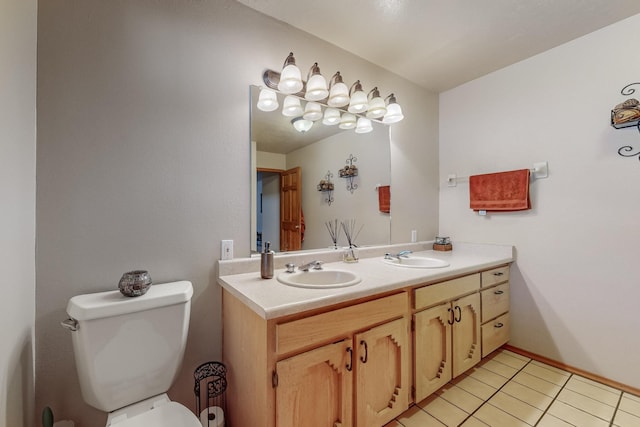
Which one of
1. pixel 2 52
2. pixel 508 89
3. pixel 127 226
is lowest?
pixel 127 226

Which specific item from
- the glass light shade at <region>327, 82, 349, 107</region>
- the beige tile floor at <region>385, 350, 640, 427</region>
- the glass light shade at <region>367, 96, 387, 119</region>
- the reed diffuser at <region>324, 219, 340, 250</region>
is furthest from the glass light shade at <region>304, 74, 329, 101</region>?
the beige tile floor at <region>385, 350, 640, 427</region>

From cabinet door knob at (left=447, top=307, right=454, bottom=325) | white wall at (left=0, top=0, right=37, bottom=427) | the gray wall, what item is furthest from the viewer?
cabinet door knob at (left=447, top=307, right=454, bottom=325)

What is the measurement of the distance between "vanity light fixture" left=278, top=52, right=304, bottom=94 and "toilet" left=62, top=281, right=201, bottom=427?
126 cm

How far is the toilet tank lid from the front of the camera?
0.97 m

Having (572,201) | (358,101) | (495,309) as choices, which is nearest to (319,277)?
(358,101)

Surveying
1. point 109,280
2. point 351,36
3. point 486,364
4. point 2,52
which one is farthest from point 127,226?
point 486,364

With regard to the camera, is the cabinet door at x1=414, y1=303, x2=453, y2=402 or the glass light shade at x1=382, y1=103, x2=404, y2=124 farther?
the glass light shade at x1=382, y1=103, x2=404, y2=124

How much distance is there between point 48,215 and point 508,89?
10.3ft

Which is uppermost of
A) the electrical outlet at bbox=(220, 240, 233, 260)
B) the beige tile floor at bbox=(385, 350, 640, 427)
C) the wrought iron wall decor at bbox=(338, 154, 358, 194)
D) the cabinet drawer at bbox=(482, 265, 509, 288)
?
the wrought iron wall decor at bbox=(338, 154, 358, 194)

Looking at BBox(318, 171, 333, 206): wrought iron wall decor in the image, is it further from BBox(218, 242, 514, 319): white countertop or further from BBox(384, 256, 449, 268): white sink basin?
BBox(384, 256, 449, 268): white sink basin

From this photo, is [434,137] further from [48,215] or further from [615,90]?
[48,215]

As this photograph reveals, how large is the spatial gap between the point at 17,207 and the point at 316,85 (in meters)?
1.47

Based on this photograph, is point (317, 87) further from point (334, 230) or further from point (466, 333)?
point (466, 333)

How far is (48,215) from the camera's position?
1.09 metres
